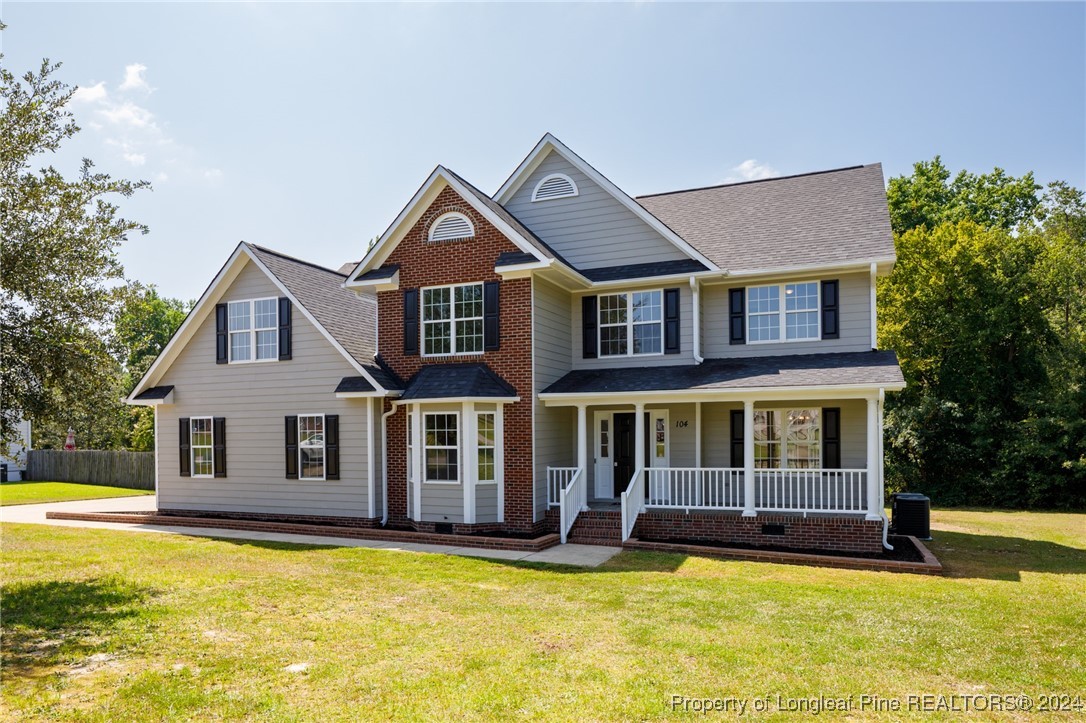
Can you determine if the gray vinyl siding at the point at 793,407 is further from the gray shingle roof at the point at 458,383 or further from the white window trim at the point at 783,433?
the gray shingle roof at the point at 458,383

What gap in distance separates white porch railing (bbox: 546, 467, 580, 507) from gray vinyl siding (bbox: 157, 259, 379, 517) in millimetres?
4263

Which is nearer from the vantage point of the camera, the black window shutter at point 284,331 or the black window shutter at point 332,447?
the black window shutter at point 332,447

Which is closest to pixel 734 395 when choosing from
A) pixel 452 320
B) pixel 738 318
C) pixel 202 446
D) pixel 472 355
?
pixel 738 318

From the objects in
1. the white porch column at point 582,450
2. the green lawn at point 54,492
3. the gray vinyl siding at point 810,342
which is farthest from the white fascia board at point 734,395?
the green lawn at point 54,492

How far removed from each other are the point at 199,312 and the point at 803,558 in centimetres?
1532

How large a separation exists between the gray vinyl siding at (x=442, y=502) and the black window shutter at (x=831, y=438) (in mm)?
7955

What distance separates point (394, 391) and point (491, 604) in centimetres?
759

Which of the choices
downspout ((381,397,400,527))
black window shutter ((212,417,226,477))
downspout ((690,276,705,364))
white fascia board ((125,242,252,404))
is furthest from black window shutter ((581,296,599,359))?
black window shutter ((212,417,226,477))

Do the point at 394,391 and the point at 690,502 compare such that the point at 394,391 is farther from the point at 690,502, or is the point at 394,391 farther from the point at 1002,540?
the point at 1002,540

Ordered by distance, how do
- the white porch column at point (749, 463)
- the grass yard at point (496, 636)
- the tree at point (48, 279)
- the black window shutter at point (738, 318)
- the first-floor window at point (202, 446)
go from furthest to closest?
the first-floor window at point (202, 446)
the black window shutter at point (738, 318)
the white porch column at point (749, 463)
the tree at point (48, 279)
the grass yard at point (496, 636)

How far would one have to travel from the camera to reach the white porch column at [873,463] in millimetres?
13703

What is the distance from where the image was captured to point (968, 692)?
629 centimetres

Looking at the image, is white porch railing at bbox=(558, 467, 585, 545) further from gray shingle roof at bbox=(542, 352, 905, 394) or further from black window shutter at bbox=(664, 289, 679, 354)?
black window shutter at bbox=(664, 289, 679, 354)

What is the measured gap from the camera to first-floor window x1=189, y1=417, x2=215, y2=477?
1855 cm
